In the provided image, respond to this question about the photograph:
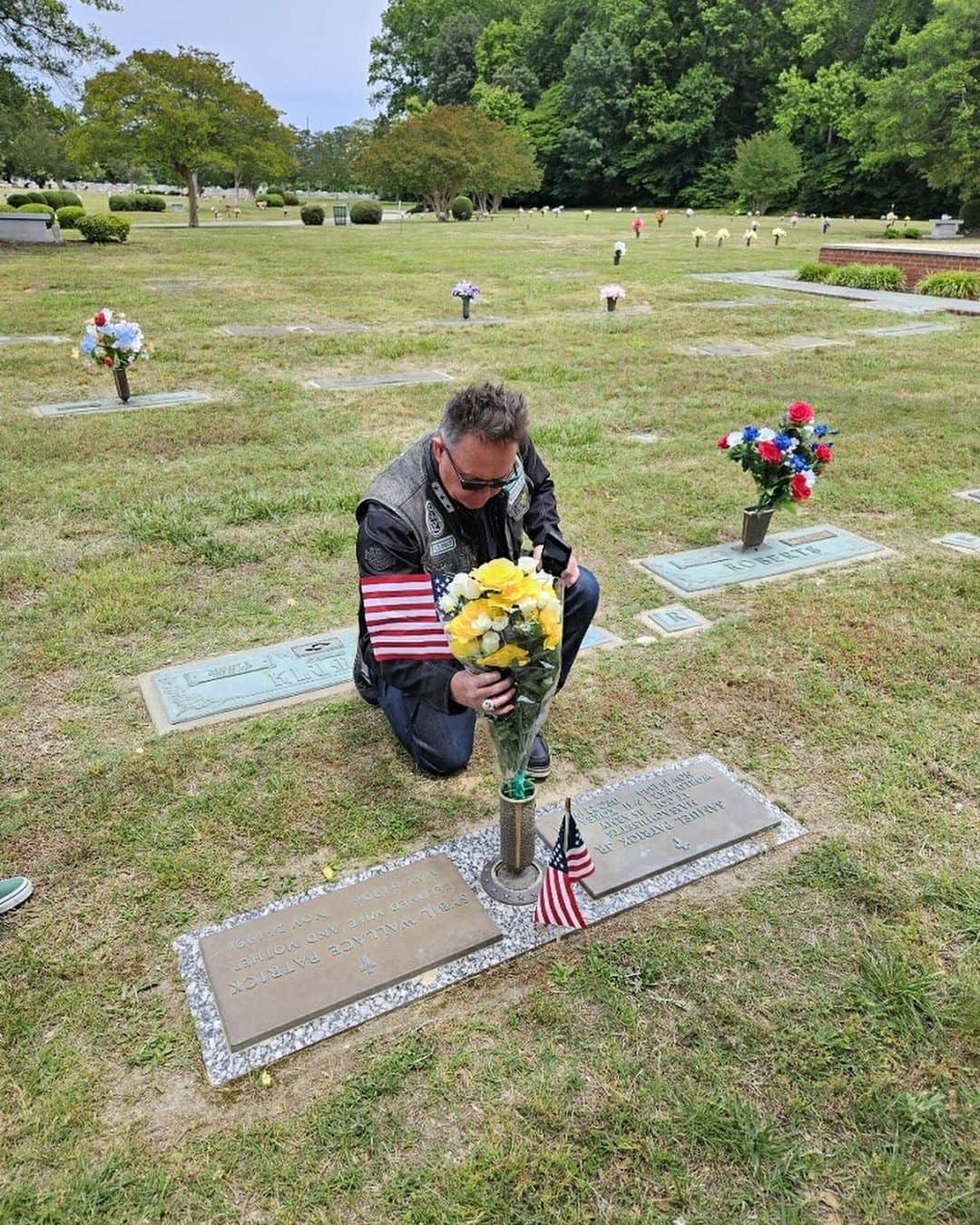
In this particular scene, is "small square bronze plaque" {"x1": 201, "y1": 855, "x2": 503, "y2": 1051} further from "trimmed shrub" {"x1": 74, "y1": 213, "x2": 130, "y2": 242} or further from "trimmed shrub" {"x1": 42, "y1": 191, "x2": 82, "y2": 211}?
"trimmed shrub" {"x1": 42, "y1": 191, "x2": 82, "y2": 211}

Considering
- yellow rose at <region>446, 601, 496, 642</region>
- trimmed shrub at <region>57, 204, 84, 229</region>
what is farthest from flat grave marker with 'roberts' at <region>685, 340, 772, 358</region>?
trimmed shrub at <region>57, 204, 84, 229</region>


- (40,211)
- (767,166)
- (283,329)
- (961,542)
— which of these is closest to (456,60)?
(767,166)

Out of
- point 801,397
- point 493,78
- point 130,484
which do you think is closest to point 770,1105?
point 130,484

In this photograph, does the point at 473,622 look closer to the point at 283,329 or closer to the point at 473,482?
the point at 473,482

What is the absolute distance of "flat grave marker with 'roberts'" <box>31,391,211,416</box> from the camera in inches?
285

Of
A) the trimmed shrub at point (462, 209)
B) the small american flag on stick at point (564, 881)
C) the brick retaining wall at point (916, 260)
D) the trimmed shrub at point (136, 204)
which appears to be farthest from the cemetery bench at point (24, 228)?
the small american flag on stick at point (564, 881)

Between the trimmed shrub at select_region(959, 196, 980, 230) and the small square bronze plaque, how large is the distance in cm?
3674

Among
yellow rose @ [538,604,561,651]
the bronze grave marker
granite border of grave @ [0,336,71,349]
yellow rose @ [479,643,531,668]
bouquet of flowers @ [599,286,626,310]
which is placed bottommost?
the bronze grave marker

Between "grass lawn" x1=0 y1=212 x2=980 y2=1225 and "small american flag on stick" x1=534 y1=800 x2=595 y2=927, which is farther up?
"small american flag on stick" x1=534 y1=800 x2=595 y2=927

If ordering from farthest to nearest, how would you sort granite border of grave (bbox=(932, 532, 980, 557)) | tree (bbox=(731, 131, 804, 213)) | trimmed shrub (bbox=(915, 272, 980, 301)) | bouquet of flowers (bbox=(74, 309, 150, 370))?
1. tree (bbox=(731, 131, 804, 213))
2. trimmed shrub (bbox=(915, 272, 980, 301))
3. bouquet of flowers (bbox=(74, 309, 150, 370))
4. granite border of grave (bbox=(932, 532, 980, 557))

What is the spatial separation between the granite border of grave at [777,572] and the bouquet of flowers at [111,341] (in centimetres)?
523

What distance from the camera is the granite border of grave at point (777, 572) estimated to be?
14.2 ft

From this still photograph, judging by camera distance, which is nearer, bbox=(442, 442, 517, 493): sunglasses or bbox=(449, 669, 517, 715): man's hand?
bbox=(449, 669, 517, 715): man's hand

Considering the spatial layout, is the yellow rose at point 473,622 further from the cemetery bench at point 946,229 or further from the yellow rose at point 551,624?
the cemetery bench at point 946,229
